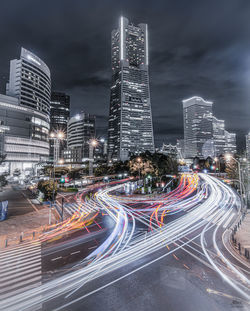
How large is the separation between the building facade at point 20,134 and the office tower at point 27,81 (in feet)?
18.9

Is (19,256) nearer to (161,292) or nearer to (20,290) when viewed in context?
(20,290)

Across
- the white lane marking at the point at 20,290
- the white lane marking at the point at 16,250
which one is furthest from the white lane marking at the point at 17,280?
the white lane marking at the point at 16,250

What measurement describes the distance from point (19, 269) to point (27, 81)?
12629 cm

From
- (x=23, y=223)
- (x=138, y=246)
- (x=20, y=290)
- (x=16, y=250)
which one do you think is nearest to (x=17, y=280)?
(x=20, y=290)

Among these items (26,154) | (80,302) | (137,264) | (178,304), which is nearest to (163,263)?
(137,264)

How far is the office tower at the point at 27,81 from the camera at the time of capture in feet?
364

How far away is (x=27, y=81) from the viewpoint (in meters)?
114

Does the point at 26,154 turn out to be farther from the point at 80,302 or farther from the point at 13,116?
the point at 80,302

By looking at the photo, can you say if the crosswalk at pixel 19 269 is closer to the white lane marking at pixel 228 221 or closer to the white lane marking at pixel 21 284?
Answer: the white lane marking at pixel 21 284

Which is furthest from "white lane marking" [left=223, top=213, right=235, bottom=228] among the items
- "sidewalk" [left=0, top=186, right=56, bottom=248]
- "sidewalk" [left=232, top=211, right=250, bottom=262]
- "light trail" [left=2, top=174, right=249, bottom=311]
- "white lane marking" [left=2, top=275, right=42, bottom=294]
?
"sidewalk" [left=0, top=186, right=56, bottom=248]

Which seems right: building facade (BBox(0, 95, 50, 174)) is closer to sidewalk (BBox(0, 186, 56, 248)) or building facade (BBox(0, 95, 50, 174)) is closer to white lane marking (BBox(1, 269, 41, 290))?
sidewalk (BBox(0, 186, 56, 248))

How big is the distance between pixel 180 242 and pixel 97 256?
833 cm

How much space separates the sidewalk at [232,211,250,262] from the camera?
50.5 feet

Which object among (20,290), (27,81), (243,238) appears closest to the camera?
(20,290)
